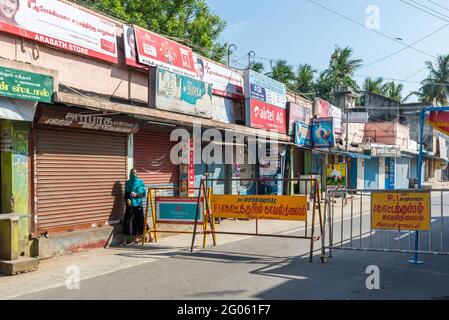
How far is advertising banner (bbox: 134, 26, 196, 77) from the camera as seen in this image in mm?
12750

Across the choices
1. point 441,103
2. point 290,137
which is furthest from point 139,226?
point 441,103

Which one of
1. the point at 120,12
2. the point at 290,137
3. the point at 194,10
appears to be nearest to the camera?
the point at 290,137

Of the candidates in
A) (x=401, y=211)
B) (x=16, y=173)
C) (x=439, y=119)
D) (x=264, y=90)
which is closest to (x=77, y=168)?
(x=16, y=173)

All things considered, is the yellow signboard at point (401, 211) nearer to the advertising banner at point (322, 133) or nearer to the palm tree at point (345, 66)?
the advertising banner at point (322, 133)

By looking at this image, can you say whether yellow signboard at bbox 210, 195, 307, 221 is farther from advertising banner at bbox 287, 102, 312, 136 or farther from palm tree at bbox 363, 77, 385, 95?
palm tree at bbox 363, 77, 385, 95

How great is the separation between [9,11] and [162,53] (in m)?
4.92

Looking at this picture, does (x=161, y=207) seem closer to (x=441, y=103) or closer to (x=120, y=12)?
(x=120, y=12)

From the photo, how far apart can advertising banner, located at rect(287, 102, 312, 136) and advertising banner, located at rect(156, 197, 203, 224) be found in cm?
1096

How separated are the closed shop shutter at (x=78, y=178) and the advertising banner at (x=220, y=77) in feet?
14.7

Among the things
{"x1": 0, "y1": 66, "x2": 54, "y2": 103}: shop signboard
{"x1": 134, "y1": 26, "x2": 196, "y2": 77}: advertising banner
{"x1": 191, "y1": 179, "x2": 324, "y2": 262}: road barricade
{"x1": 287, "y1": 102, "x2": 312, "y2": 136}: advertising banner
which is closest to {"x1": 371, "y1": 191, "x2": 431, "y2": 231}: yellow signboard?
{"x1": 191, "y1": 179, "x2": 324, "y2": 262}: road barricade

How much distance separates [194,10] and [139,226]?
2510 centimetres

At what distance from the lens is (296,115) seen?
73.2ft
